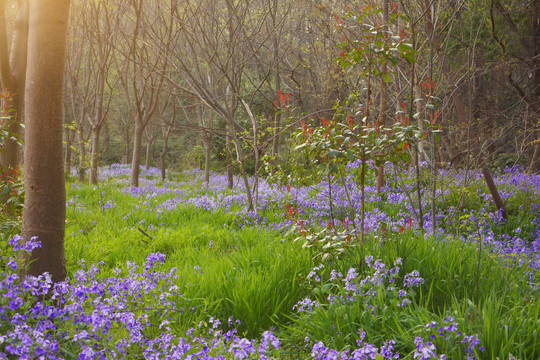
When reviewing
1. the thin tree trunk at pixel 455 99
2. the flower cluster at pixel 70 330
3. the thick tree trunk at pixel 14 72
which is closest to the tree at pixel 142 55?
the thick tree trunk at pixel 14 72

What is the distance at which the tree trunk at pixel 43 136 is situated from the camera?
8.71 ft

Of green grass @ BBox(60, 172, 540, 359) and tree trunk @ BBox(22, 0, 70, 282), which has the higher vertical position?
tree trunk @ BBox(22, 0, 70, 282)

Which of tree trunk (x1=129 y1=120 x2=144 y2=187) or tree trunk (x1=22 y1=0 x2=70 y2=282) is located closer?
tree trunk (x1=22 y1=0 x2=70 y2=282)

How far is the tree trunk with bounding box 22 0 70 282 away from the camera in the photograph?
2.66 m

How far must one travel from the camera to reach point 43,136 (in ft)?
8.72

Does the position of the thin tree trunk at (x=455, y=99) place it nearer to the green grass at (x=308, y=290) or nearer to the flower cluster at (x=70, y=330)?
the green grass at (x=308, y=290)

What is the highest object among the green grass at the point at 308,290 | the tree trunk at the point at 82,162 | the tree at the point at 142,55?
the tree at the point at 142,55

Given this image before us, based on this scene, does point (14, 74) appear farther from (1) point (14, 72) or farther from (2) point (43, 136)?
(2) point (43, 136)

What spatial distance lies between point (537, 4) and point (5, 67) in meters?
9.89

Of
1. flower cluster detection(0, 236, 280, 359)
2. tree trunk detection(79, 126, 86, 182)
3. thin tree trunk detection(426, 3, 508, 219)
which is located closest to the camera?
flower cluster detection(0, 236, 280, 359)

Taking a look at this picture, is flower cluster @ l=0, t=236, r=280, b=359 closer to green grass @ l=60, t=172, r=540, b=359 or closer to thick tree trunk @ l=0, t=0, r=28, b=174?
green grass @ l=60, t=172, r=540, b=359

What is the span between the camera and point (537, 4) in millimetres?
8461

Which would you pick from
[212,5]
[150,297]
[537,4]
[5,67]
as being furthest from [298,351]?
[537,4]

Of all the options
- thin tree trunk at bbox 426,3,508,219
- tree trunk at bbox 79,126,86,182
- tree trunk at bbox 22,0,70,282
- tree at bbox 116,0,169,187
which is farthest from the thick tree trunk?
thin tree trunk at bbox 426,3,508,219
